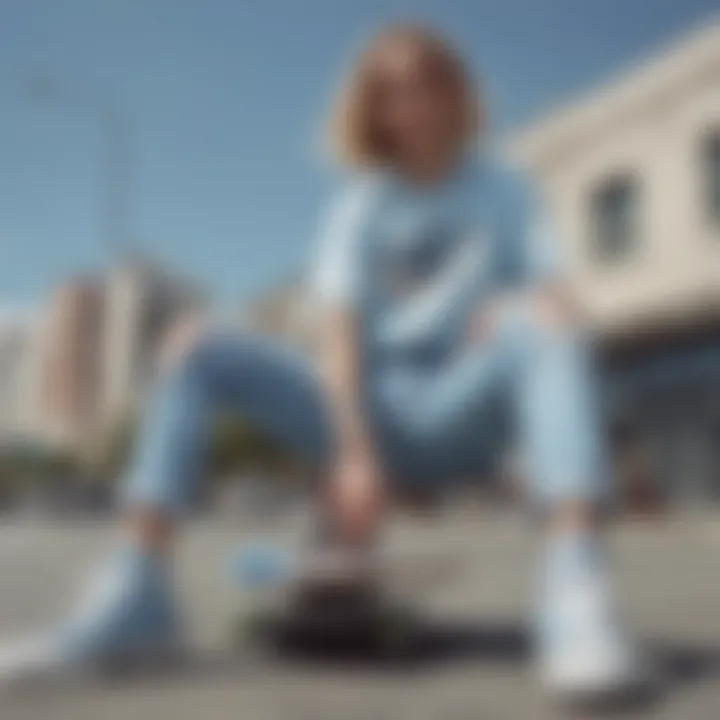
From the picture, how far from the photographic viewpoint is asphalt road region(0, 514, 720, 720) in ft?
2.40

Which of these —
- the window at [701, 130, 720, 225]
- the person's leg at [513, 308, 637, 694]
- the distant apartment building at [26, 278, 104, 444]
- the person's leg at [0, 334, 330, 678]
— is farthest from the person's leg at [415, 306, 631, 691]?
the window at [701, 130, 720, 225]

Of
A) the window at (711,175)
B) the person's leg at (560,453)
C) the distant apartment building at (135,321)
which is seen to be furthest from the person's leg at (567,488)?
the window at (711,175)

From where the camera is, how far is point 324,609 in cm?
84

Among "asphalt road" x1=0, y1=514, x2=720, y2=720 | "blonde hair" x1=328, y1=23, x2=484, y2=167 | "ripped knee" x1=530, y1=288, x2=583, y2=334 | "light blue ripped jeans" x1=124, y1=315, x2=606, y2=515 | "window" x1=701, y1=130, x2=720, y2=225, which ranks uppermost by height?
"window" x1=701, y1=130, x2=720, y2=225

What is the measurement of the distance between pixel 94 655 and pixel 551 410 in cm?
35

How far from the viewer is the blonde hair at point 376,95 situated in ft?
2.65

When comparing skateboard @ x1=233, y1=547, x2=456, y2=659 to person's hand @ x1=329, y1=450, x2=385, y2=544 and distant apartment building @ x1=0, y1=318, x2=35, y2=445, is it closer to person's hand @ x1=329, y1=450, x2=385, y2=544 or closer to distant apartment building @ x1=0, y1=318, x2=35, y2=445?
person's hand @ x1=329, y1=450, x2=385, y2=544

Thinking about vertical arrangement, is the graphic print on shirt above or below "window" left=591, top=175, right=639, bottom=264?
below

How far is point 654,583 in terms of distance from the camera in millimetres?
999

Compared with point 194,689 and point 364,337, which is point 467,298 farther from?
point 194,689

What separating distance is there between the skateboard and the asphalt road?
12mm

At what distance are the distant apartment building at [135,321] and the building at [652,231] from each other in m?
0.27

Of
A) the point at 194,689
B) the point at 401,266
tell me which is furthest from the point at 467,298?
the point at 194,689

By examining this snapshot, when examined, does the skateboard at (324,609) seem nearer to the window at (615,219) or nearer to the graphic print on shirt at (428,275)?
the graphic print on shirt at (428,275)
